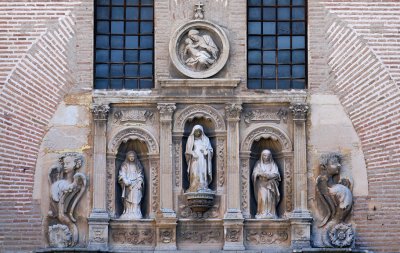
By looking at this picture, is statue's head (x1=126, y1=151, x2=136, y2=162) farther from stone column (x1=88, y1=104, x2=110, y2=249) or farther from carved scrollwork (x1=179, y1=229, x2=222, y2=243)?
carved scrollwork (x1=179, y1=229, x2=222, y2=243)

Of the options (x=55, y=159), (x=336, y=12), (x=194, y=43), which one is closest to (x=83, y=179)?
(x=55, y=159)

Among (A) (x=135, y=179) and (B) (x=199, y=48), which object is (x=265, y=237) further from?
→ (B) (x=199, y=48)

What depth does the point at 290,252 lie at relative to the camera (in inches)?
1144

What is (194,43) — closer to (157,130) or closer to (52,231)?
(157,130)

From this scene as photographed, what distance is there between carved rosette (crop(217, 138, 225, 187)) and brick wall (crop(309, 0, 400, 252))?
185cm

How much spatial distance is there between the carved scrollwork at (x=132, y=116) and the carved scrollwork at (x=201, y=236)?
2059 millimetres

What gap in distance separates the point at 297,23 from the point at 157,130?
314 cm

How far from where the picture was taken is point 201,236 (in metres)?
29.3

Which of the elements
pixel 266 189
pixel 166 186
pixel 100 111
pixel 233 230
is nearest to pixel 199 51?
pixel 100 111

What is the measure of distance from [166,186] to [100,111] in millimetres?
1716

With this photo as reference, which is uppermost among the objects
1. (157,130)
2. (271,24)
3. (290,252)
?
(271,24)

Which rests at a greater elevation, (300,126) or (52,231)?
(300,126)

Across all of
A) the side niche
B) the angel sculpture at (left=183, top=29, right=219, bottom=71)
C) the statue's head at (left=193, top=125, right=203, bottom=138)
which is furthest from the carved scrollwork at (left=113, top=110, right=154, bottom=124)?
the angel sculpture at (left=183, top=29, right=219, bottom=71)

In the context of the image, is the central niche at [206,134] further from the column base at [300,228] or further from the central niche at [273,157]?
the column base at [300,228]
